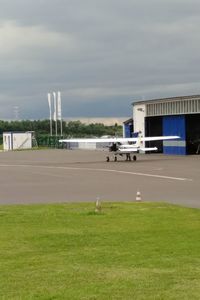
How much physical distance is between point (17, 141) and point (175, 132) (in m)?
40.9

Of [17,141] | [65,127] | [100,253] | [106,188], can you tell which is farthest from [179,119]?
[65,127]

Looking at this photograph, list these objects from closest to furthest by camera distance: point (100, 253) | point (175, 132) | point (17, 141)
→ 1. point (100, 253)
2. point (175, 132)
3. point (17, 141)

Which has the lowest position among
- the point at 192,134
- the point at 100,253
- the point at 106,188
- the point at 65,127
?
the point at 106,188

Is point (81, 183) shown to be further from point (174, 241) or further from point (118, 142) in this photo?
point (118, 142)

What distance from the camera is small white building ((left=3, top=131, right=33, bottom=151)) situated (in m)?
92.6

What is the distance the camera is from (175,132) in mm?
57969

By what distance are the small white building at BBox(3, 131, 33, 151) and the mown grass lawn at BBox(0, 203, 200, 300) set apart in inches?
3040

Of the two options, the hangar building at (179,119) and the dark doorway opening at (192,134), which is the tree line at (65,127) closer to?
the hangar building at (179,119)

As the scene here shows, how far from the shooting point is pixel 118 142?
171 feet

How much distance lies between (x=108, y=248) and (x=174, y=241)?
4.37 feet

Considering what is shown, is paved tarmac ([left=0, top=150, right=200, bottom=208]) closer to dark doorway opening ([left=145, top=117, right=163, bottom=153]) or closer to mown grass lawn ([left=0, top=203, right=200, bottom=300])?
mown grass lawn ([left=0, top=203, right=200, bottom=300])

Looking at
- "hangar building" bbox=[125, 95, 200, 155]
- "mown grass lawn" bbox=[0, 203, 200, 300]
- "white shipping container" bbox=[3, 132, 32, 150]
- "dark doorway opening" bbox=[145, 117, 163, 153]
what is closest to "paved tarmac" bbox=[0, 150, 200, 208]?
"mown grass lawn" bbox=[0, 203, 200, 300]

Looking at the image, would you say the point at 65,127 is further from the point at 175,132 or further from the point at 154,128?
the point at 175,132

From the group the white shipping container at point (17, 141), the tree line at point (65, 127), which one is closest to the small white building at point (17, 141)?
the white shipping container at point (17, 141)
